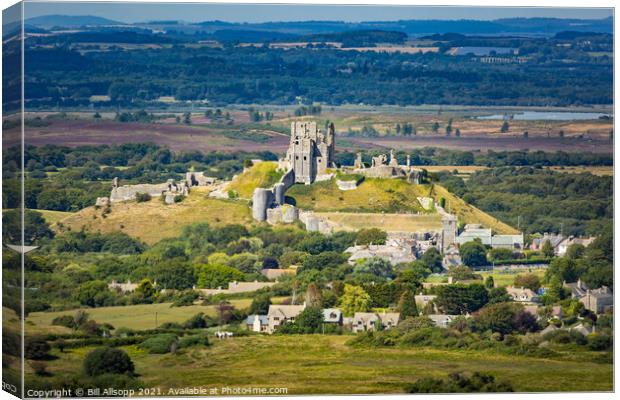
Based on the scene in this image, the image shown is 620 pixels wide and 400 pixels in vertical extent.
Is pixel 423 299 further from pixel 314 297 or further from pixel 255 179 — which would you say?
pixel 255 179

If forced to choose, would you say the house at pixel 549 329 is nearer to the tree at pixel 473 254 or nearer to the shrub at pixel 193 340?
the shrub at pixel 193 340

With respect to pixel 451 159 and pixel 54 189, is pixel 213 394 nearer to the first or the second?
pixel 54 189

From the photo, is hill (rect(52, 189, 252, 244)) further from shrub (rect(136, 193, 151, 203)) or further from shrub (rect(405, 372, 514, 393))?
shrub (rect(405, 372, 514, 393))

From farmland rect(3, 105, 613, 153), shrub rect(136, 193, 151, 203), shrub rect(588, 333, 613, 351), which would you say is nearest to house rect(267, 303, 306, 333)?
shrub rect(588, 333, 613, 351)

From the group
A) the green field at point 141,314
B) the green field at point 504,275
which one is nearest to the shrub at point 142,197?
the green field at point 504,275

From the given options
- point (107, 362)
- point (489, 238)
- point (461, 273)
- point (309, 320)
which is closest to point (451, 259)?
point (461, 273)

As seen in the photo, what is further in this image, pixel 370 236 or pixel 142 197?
pixel 142 197
